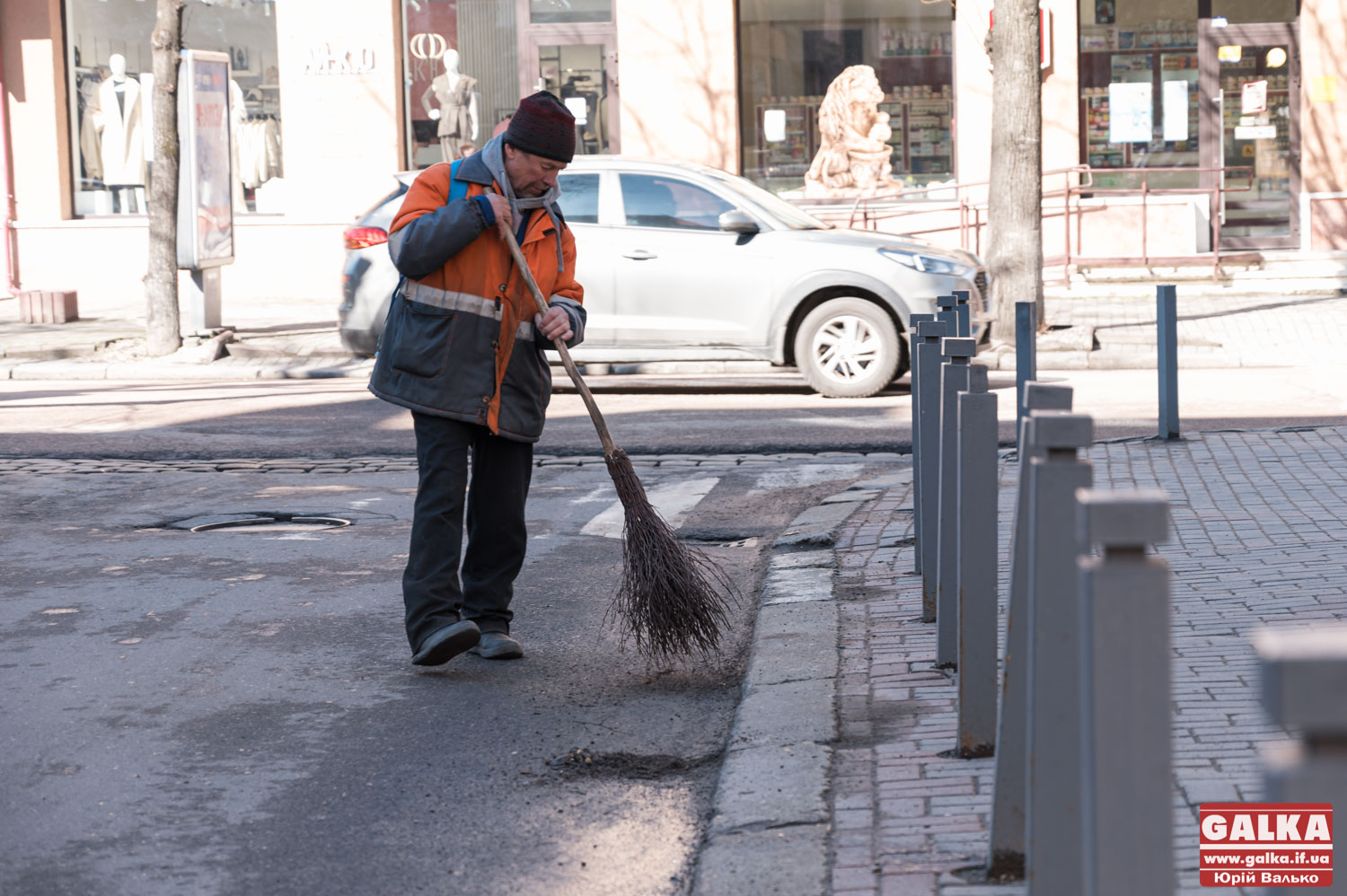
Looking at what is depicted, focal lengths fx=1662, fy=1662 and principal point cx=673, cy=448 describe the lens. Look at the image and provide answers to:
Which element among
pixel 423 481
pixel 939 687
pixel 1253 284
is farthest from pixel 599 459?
pixel 1253 284

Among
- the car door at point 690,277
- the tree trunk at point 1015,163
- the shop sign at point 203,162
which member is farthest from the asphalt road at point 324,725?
the shop sign at point 203,162

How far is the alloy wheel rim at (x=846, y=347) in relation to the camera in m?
12.3

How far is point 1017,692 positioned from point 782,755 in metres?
1.21

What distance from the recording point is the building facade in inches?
778

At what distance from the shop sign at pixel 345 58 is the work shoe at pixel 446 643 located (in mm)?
16504

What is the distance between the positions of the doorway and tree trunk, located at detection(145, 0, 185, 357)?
11.8 m

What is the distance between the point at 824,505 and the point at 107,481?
3.97m

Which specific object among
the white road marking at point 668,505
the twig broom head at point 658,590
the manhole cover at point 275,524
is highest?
the twig broom head at point 658,590

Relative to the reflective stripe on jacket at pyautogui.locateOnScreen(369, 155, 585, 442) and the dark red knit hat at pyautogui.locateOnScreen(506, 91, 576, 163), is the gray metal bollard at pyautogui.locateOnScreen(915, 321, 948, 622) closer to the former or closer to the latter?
the reflective stripe on jacket at pyautogui.locateOnScreen(369, 155, 585, 442)

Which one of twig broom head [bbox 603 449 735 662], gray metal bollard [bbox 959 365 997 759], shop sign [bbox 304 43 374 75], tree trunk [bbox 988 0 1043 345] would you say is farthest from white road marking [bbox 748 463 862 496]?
shop sign [bbox 304 43 374 75]

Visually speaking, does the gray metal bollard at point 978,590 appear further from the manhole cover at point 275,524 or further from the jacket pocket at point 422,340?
the manhole cover at point 275,524

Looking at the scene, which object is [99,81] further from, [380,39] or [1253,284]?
[1253,284]

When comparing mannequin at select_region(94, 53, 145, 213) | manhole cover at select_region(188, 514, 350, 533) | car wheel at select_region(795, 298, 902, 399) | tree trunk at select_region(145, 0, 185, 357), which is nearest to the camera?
manhole cover at select_region(188, 514, 350, 533)

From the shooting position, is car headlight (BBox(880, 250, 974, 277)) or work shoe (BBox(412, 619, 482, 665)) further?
car headlight (BBox(880, 250, 974, 277))
